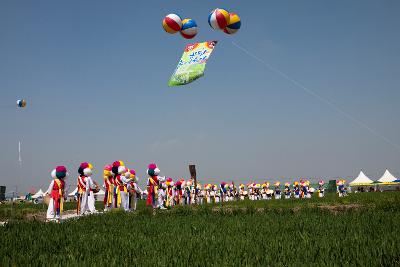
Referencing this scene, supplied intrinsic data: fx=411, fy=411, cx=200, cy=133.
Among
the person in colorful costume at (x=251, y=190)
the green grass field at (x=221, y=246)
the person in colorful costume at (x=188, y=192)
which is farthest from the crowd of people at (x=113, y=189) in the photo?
the person in colorful costume at (x=251, y=190)

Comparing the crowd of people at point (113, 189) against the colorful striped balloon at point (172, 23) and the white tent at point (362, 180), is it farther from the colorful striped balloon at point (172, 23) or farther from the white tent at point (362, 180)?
the white tent at point (362, 180)

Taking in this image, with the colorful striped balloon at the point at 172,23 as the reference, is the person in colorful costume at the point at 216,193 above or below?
below

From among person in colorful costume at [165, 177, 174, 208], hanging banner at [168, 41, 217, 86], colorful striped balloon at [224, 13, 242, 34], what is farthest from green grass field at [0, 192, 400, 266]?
person in colorful costume at [165, 177, 174, 208]

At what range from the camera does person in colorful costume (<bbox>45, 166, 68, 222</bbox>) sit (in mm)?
15602

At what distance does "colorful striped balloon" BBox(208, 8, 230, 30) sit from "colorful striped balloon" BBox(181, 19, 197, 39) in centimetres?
86

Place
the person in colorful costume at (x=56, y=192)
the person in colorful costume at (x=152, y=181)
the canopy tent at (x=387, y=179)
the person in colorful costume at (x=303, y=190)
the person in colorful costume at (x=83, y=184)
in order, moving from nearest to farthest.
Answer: the person in colorful costume at (x=56, y=192)
the person in colorful costume at (x=83, y=184)
the person in colorful costume at (x=152, y=181)
the person in colorful costume at (x=303, y=190)
the canopy tent at (x=387, y=179)

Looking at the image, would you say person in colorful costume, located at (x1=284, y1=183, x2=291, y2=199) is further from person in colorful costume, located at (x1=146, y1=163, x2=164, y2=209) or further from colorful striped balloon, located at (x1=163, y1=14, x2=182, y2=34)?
colorful striped balloon, located at (x1=163, y1=14, x2=182, y2=34)

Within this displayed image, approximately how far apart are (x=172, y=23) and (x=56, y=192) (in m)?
7.70

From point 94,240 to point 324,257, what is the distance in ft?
12.6

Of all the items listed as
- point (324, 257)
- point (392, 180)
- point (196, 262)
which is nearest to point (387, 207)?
point (324, 257)

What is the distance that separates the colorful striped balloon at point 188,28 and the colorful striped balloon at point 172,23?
15cm

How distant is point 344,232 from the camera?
7.15 metres

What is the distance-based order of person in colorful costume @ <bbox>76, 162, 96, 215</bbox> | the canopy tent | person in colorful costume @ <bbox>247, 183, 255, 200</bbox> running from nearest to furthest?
person in colorful costume @ <bbox>76, 162, 96, 215</bbox>
person in colorful costume @ <bbox>247, 183, 255, 200</bbox>
the canopy tent

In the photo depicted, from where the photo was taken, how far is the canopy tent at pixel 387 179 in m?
54.3
